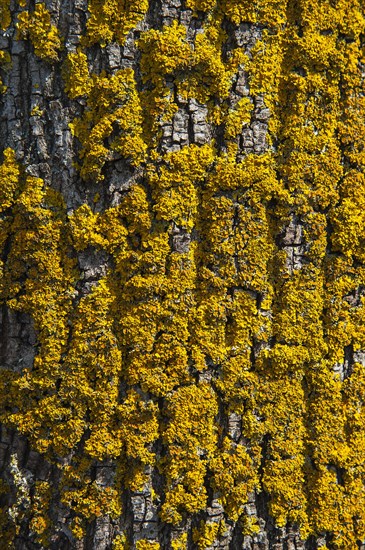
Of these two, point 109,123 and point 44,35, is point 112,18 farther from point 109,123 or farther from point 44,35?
point 109,123

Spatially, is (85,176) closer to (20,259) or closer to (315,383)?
(20,259)

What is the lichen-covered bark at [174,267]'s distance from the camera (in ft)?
5.98

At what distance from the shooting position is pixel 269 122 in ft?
6.14

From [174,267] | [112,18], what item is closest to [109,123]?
[112,18]

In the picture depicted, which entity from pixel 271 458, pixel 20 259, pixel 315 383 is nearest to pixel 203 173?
pixel 20 259

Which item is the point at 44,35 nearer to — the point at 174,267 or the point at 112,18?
the point at 112,18

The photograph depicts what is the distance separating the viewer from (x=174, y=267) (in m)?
1.84

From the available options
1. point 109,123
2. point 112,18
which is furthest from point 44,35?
point 109,123

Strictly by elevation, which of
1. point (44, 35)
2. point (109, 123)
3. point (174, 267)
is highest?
point (44, 35)

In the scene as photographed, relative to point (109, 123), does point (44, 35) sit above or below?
above

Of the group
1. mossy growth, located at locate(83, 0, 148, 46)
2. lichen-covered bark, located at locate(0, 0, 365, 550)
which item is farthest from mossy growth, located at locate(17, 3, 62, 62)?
mossy growth, located at locate(83, 0, 148, 46)

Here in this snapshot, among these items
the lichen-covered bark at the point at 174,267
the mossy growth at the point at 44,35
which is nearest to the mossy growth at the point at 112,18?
the lichen-covered bark at the point at 174,267

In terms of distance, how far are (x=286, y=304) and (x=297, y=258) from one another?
0.16 m

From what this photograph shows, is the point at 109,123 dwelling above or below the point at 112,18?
below
